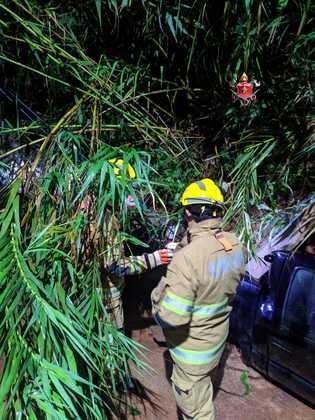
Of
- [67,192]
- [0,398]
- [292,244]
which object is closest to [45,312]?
[0,398]

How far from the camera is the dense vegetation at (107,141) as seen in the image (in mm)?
2021

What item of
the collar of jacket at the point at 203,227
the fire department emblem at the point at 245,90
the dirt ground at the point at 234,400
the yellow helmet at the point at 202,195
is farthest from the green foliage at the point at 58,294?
the fire department emblem at the point at 245,90

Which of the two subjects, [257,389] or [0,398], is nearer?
[0,398]

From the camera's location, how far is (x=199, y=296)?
225 centimetres

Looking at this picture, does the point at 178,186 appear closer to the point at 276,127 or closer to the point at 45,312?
the point at 276,127

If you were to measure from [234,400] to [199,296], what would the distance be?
1.20 meters

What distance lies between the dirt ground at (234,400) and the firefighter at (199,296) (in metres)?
0.42

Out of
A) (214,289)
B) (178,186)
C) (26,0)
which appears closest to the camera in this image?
(214,289)

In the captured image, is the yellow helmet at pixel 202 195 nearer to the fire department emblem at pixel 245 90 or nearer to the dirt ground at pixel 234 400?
the fire department emblem at pixel 245 90

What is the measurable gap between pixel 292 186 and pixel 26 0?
234 centimetres

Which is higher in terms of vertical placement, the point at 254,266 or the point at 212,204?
the point at 212,204

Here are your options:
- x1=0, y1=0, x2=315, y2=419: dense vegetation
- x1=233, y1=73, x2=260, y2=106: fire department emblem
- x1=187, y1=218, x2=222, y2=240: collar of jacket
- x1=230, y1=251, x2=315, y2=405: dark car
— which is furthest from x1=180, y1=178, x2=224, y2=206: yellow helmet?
x1=233, y1=73, x2=260, y2=106: fire department emblem

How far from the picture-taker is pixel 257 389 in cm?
308

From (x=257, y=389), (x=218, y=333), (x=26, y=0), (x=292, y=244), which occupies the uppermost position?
(x=26, y=0)
